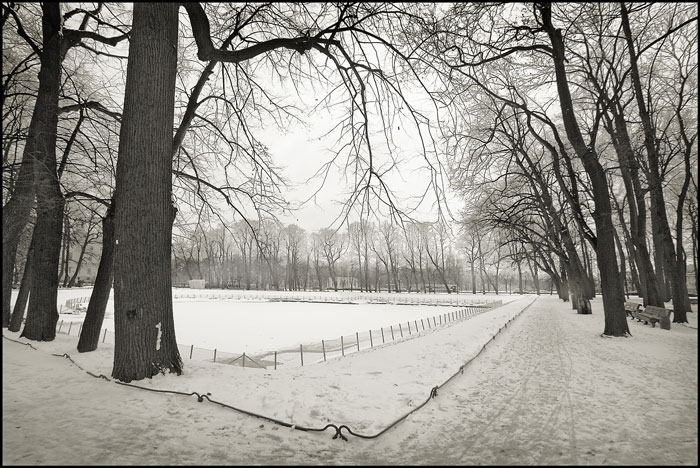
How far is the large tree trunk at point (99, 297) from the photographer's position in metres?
6.93

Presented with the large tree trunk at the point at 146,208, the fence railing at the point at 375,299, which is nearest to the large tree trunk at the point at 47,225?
the large tree trunk at the point at 146,208

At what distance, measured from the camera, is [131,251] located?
14.7 ft

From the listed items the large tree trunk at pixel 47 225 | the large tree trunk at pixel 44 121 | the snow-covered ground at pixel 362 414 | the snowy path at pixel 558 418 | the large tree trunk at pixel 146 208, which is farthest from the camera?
the large tree trunk at pixel 47 225

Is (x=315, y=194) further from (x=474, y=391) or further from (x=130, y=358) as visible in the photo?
(x=474, y=391)

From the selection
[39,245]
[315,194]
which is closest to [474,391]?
[315,194]

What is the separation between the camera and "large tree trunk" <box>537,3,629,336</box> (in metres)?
9.26

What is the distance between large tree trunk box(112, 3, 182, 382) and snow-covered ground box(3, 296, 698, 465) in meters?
0.43

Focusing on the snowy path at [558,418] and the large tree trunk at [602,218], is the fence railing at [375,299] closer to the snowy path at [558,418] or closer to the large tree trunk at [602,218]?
the large tree trunk at [602,218]

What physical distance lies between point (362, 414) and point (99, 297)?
6.40 m

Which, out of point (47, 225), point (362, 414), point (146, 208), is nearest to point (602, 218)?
point (362, 414)

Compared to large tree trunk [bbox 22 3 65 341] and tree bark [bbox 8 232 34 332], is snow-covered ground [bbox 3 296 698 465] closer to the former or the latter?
large tree trunk [bbox 22 3 65 341]

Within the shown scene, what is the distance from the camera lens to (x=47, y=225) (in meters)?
Answer: 8.36

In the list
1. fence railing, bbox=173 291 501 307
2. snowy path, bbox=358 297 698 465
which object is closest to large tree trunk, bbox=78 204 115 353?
snowy path, bbox=358 297 698 465

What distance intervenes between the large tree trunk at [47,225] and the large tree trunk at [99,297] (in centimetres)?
212
